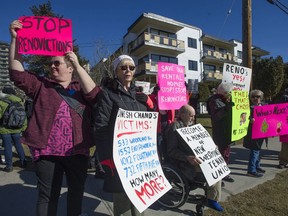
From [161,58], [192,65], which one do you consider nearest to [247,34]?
[161,58]

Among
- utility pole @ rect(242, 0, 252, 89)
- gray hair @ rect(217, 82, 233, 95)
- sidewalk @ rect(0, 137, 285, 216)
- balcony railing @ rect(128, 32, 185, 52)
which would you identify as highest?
balcony railing @ rect(128, 32, 185, 52)

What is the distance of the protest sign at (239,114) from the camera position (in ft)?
14.5

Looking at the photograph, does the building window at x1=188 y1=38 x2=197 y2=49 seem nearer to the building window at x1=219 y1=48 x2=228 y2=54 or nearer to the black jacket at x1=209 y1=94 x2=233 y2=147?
the building window at x1=219 y1=48 x2=228 y2=54

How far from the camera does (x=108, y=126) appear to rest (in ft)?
7.39

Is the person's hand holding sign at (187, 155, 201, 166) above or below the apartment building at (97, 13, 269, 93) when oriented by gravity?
below

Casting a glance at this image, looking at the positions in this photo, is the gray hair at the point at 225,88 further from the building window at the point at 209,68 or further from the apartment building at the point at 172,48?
the building window at the point at 209,68

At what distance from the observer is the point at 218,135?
15.3ft

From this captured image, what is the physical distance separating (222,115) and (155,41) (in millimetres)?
26981

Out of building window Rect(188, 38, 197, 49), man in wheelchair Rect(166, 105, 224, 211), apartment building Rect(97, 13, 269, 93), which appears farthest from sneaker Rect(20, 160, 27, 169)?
building window Rect(188, 38, 197, 49)

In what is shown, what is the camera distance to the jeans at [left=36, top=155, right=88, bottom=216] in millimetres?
2270

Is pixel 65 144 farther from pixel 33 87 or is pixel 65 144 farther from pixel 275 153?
pixel 275 153

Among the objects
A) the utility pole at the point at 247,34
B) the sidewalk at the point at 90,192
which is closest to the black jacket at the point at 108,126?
the sidewalk at the point at 90,192

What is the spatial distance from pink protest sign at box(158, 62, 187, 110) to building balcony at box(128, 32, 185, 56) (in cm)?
2477

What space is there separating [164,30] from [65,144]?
106ft
